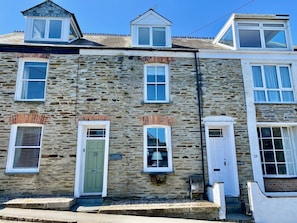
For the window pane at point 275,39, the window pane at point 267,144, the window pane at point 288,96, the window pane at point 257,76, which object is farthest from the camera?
the window pane at point 275,39

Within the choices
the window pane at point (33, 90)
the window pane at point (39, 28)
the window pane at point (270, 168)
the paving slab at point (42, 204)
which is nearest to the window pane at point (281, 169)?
the window pane at point (270, 168)

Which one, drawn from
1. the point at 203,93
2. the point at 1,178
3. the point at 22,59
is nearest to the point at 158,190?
the point at 203,93

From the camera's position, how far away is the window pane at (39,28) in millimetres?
10562

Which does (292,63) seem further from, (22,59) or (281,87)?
(22,59)

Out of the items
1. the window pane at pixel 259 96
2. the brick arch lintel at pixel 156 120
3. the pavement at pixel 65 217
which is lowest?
the pavement at pixel 65 217

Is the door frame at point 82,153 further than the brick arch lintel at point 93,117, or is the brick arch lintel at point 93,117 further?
the brick arch lintel at point 93,117

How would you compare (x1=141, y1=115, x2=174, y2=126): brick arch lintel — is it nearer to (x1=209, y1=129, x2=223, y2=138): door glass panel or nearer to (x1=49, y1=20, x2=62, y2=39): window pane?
(x1=209, y1=129, x2=223, y2=138): door glass panel

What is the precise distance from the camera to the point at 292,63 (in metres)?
10.3

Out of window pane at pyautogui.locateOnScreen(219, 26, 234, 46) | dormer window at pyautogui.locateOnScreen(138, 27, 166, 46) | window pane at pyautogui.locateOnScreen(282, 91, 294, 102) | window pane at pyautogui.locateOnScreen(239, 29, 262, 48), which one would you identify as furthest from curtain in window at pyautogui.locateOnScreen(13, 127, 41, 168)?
window pane at pyautogui.locateOnScreen(282, 91, 294, 102)

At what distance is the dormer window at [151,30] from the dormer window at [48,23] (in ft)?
11.2

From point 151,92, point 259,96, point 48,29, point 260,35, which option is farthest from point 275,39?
point 48,29

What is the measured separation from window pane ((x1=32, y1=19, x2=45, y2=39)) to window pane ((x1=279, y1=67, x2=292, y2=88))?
11967 millimetres

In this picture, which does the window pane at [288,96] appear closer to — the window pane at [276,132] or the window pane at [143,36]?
the window pane at [276,132]

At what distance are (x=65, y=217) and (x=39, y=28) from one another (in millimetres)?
9058
